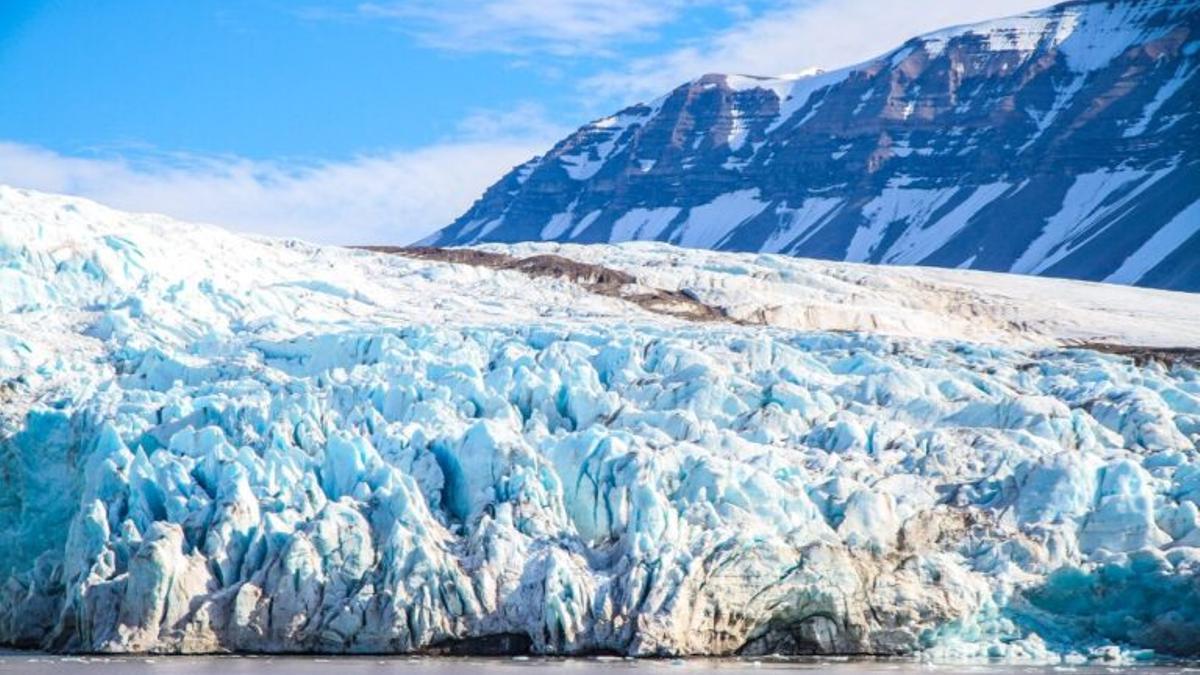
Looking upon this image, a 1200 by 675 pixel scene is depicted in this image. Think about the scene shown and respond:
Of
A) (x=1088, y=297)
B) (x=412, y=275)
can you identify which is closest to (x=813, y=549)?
(x=412, y=275)

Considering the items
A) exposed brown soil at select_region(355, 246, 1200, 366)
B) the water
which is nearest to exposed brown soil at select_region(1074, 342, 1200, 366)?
exposed brown soil at select_region(355, 246, 1200, 366)

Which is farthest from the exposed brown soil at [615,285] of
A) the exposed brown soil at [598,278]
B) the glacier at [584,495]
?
the glacier at [584,495]

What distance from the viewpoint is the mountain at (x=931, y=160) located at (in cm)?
14188

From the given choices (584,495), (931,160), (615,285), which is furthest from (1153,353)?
(931,160)

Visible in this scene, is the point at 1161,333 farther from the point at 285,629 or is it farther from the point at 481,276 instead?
the point at 285,629

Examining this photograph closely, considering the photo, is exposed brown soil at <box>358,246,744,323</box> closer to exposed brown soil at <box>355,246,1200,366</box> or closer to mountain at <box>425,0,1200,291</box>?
exposed brown soil at <box>355,246,1200,366</box>

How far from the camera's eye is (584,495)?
27.2 meters

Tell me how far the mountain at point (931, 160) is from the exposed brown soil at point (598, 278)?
263 ft

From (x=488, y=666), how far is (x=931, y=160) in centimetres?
14397

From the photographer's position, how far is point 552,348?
31.9m

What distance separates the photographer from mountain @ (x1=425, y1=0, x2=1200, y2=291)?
→ 142m

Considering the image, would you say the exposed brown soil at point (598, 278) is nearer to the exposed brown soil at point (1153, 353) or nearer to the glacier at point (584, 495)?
the exposed brown soil at point (1153, 353)

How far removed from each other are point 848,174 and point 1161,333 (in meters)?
123

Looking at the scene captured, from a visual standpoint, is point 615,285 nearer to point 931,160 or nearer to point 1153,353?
point 1153,353
